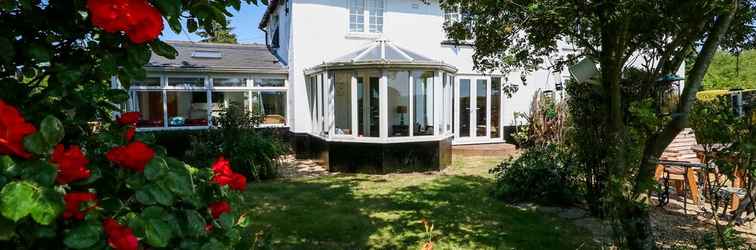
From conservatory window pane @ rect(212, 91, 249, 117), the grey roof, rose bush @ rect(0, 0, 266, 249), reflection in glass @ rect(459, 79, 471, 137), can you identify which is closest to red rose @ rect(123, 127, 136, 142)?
rose bush @ rect(0, 0, 266, 249)

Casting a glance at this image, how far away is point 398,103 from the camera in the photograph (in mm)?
11289

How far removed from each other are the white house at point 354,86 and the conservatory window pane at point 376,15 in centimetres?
3

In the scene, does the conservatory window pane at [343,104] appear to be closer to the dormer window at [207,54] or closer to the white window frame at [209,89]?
the white window frame at [209,89]

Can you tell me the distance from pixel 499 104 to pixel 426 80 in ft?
14.6

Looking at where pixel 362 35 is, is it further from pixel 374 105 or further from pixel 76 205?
pixel 76 205

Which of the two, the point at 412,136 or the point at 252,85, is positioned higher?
the point at 252,85

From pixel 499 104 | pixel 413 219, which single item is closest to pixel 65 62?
pixel 413 219

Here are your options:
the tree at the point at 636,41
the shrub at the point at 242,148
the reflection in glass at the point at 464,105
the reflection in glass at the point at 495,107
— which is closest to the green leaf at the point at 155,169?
the tree at the point at 636,41

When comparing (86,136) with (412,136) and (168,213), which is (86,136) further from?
(412,136)

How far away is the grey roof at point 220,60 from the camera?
1306 centimetres

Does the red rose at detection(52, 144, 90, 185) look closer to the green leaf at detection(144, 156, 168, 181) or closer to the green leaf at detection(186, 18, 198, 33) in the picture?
the green leaf at detection(144, 156, 168, 181)

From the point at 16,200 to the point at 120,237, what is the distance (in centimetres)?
24

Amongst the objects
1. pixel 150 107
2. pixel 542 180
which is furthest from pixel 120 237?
pixel 150 107

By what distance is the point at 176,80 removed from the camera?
1310cm
